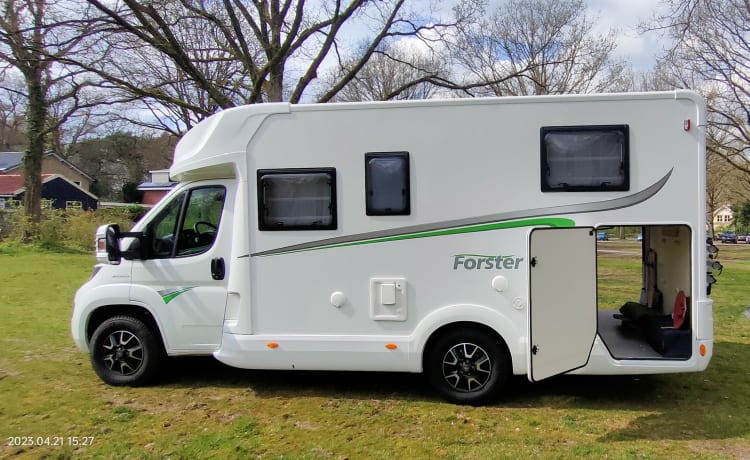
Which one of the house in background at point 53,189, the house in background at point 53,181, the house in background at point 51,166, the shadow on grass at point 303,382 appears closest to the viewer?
the shadow on grass at point 303,382

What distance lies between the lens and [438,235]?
475 cm

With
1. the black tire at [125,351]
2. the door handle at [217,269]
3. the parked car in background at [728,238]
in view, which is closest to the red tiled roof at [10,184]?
the black tire at [125,351]

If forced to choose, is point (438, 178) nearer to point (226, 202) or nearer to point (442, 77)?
point (226, 202)

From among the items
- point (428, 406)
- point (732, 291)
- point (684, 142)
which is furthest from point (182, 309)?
point (732, 291)

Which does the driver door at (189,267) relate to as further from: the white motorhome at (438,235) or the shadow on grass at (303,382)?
the shadow on grass at (303,382)

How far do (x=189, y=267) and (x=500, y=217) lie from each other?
3.05m

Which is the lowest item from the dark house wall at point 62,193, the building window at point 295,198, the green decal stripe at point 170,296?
the green decal stripe at point 170,296

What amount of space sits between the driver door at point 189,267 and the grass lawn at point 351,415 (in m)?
0.66

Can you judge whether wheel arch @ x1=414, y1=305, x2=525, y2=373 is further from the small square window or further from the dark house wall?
the dark house wall

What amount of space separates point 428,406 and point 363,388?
82cm

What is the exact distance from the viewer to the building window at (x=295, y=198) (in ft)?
16.1

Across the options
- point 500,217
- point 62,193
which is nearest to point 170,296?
point 500,217

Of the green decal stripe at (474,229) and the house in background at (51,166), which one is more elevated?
the house in background at (51,166)

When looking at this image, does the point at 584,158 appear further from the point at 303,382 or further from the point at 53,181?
the point at 53,181
